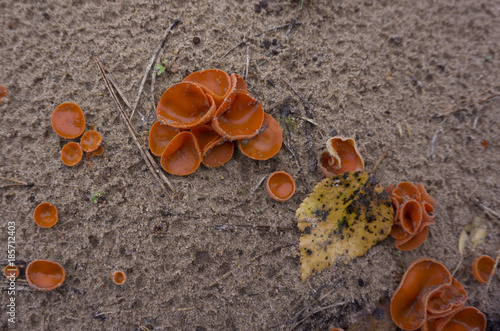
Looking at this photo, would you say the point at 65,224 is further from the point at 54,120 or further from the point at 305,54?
the point at 305,54

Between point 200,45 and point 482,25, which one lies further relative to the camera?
point 482,25

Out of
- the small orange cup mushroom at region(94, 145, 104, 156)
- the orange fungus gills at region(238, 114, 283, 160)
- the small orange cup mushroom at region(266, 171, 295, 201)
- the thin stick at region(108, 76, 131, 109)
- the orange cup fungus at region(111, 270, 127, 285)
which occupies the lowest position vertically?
the orange cup fungus at region(111, 270, 127, 285)

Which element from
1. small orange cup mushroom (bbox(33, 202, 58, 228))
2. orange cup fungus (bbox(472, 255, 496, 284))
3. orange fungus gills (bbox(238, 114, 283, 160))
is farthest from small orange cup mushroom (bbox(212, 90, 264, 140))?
orange cup fungus (bbox(472, 255, 496, 284))

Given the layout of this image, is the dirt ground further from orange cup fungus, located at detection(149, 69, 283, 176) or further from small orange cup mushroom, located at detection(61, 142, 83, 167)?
orange cup fungus, located at detection(149, 69, 283, 176)

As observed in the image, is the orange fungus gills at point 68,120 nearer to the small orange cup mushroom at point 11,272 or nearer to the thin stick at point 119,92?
the thin stick at point 119,92

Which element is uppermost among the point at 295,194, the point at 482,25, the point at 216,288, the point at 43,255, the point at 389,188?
the point at 482,25

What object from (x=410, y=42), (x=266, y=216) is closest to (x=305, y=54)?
(x=410, y=42)

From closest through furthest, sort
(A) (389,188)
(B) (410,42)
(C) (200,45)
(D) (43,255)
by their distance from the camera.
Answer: (D) (43,255)
(A) (389,188)
(C) (200,45)
(B) (410,42)

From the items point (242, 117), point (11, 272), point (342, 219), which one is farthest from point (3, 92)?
point (342, 219)
